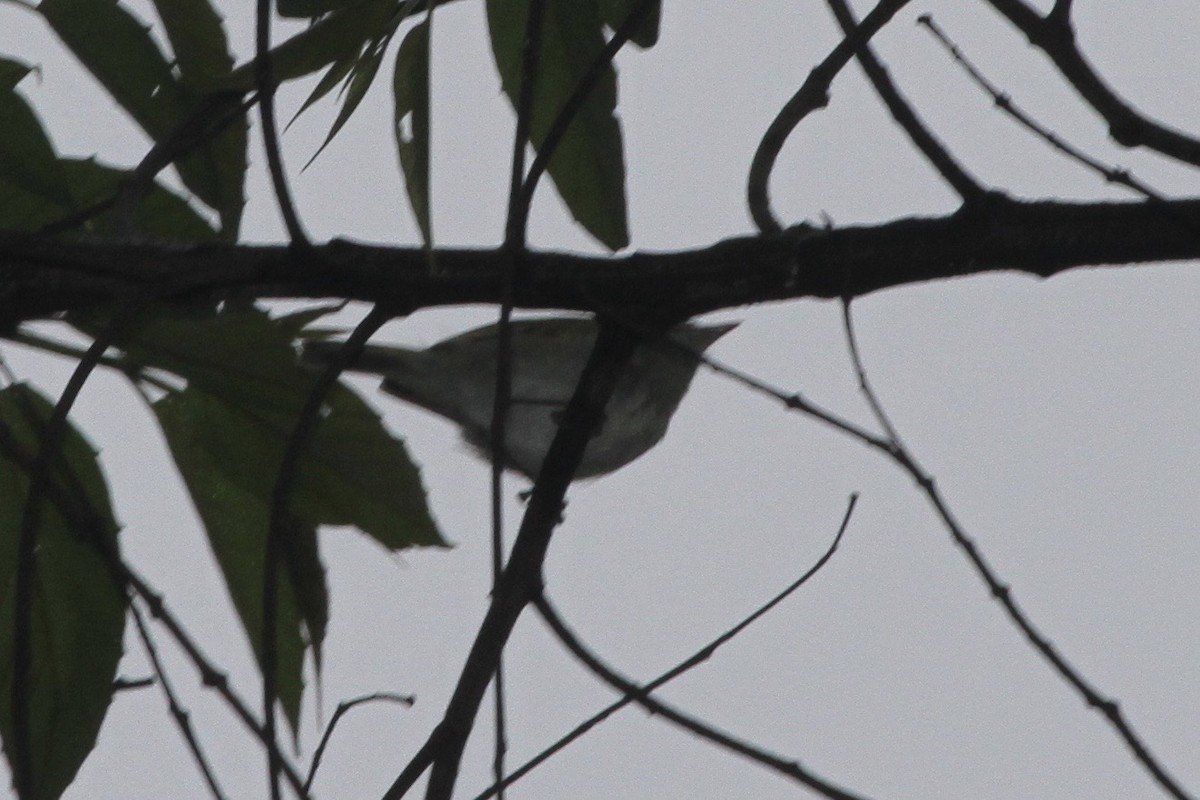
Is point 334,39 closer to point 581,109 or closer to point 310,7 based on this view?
point 310,7

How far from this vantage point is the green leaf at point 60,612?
185cm

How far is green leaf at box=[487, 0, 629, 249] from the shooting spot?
1856 millimetres

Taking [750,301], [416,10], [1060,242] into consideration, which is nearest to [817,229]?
[750,301]

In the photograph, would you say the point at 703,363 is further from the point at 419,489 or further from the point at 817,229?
the point at 419,489

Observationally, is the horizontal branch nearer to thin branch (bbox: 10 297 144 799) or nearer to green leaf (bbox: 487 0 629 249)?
thin branch (bbox: 10 297 144 799)

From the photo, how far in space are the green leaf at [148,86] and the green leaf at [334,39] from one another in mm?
345

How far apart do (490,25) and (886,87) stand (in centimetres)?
51

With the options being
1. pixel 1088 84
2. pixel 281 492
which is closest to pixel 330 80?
pixel 281 492

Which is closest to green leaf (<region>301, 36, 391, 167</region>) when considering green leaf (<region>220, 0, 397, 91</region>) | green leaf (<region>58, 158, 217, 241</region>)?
green leaf (<region>220, 0, 397, 91</region>)

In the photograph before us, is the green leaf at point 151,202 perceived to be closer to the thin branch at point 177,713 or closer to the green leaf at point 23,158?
the green leaf at point 23,158

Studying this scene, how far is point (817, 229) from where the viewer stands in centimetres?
167

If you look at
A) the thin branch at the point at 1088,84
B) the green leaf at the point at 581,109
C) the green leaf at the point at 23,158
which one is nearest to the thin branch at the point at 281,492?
the green leaf at the point at 581,109

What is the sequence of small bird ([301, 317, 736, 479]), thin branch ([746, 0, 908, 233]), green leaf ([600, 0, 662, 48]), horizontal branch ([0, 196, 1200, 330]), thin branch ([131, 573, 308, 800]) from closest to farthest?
thin branch ([131, 573, 308, 800])
horizontal branch ([0, 196, 1200, 330])
thin branch ([746, 0, 908, 233])
green leaf ([600, 0, 662, 48])
small bird ([301, 317, 736, 479])

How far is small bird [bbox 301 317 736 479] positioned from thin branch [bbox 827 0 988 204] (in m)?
0.50
